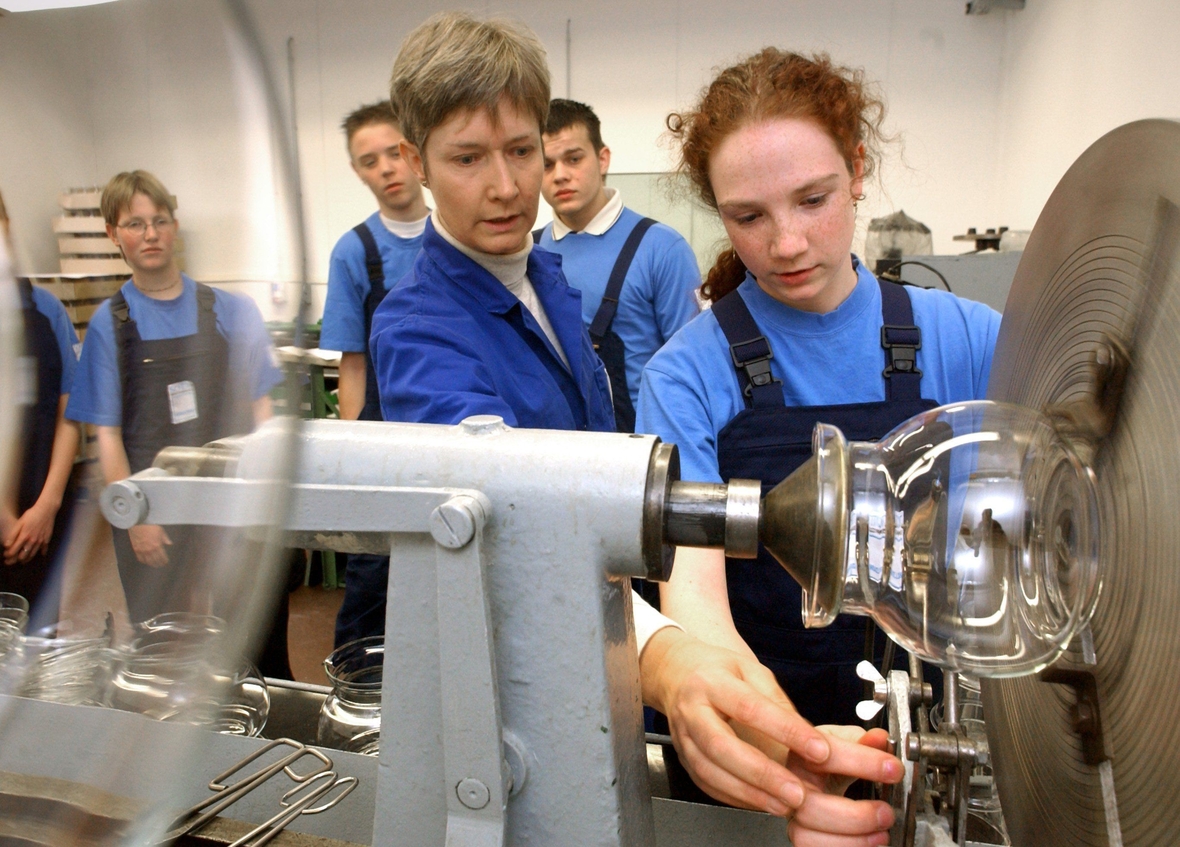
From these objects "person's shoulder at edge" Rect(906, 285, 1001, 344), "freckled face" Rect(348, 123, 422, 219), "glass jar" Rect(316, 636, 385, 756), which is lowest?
"glass jar" Rect(316, 636, 385, 756)

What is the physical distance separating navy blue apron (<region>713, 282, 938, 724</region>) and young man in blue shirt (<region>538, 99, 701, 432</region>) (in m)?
1.10

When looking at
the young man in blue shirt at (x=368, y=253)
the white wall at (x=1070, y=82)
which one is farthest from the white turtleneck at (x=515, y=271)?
the white wall at (x=1070, y=82)

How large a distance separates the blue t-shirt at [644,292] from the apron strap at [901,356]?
1.13 metres

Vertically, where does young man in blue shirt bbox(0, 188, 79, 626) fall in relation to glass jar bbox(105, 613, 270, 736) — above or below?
above

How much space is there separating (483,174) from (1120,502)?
0.88 m

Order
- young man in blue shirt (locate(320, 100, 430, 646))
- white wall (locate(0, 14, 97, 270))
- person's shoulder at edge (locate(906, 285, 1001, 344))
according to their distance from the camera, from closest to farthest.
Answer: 1. white wall (locate(0, 14, 97, 270))
2. person's shoulder at edge (locate(906, 285, 1001, 344))
3. young man in blue shirt (locate(320, 100, 430, 646))

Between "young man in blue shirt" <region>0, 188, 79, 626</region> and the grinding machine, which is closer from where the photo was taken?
"young man in blue shirt" <region>0, 188, 79, 626</region>

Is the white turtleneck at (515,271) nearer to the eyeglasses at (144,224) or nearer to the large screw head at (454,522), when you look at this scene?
the large screw head at (454,522)

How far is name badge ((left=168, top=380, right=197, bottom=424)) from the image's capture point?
34 cm

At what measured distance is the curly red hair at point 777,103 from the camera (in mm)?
1033

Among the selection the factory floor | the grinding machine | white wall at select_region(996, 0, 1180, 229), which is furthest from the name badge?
the factory floor

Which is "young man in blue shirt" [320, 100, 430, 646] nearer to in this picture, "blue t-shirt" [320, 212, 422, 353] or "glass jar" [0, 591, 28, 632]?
"blue t-shirt" [320, 212, 422, 353]

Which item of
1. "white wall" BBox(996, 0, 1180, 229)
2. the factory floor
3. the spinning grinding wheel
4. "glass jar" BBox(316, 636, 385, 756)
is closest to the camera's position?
the spinning grinding wheel

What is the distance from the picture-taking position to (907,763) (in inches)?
23.7
